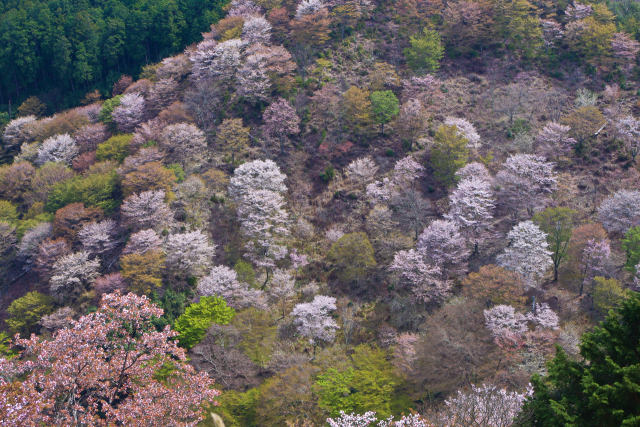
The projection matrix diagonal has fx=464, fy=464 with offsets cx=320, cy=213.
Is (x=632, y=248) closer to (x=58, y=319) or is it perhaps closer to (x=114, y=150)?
(x=58, y=319)

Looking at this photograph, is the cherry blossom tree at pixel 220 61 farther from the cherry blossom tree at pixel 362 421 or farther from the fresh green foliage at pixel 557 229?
the cherry blossom tree at pixel 362 421

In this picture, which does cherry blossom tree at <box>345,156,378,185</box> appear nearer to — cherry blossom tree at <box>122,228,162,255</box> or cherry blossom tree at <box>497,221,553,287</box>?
cherry blossom tree at <box>497,221,553,287</box>

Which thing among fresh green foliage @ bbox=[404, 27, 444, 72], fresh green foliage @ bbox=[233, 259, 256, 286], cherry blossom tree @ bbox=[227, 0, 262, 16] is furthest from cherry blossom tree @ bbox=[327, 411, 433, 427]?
cherry blossom tree @ bbox=[227, 0, 262, 16]

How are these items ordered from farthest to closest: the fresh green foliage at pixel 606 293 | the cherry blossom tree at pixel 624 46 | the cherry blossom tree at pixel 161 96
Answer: the cherry blossom tree at pixel 161 96, the cherry blossom tree at pixel 624 46, the fresh green foliage at pixel 606 293

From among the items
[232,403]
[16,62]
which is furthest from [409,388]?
[16,62]

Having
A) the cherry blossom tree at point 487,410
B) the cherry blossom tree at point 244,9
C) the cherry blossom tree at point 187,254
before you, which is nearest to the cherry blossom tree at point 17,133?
the cherry blossom tree at point 244,9

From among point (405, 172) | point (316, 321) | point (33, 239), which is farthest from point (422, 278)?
point (33, 239)
